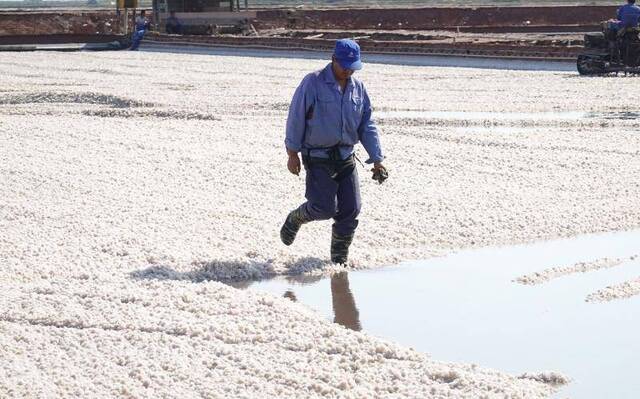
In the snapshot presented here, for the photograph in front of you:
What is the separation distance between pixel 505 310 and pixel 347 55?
1.97 metres

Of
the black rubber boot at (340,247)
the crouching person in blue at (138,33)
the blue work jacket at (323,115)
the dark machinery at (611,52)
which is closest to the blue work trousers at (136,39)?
the crouching person in blue at (138,33)

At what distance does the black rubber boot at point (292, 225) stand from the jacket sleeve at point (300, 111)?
59cm

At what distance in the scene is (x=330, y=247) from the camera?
8953 millimetres

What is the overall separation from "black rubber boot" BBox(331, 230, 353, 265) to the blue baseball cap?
122 centimetres

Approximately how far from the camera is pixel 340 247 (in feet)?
28.0

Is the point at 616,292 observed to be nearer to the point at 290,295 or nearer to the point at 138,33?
the point at 290,295

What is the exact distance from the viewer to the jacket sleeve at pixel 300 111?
8070mm

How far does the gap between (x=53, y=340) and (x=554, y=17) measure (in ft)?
210

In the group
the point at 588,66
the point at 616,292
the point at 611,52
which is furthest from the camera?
the point at 588,66

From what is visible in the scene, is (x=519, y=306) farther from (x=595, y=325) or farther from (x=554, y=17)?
(x=554, y=17)

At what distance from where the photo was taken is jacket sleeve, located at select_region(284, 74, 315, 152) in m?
8.07

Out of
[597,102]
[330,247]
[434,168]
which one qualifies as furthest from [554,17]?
[330,247]

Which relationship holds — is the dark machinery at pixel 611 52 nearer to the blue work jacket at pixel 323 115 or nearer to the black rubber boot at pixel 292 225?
the black rubber boot at pixel 292 225

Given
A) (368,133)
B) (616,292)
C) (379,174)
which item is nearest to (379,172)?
(379,174)
